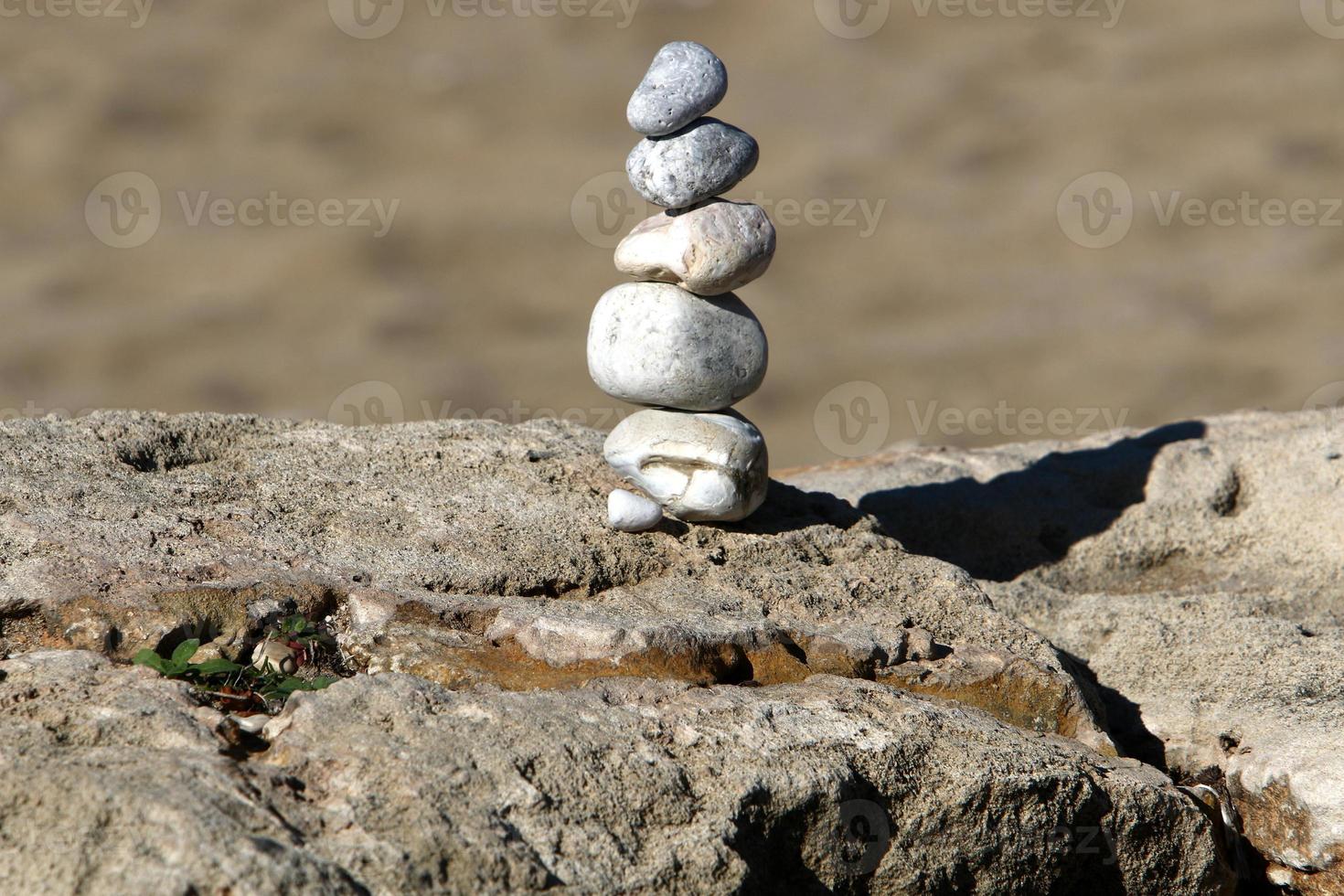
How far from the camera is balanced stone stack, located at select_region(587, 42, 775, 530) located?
3479 millimetres

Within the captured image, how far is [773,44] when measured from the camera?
10398mm

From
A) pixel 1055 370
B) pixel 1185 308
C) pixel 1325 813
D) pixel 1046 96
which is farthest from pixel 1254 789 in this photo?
pixel 1046 96

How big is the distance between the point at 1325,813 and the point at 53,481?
287cm

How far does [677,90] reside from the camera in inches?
135

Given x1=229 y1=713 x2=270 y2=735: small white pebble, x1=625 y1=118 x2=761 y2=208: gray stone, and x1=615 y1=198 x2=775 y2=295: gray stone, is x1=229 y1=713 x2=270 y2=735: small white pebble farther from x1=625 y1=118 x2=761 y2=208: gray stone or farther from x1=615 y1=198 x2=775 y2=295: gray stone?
x1=625 y1=118 x2=761 y2=208: gray stone

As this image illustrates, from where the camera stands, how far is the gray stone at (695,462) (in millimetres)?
3537

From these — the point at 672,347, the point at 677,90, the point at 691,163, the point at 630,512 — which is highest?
the point at 677,90

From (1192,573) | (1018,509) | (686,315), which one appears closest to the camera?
(686,315)

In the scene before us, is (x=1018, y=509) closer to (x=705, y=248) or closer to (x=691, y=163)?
(x=705, y=248)

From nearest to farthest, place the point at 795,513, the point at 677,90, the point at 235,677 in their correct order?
the point at 235,677
the point at 677,90
the point at 795,513

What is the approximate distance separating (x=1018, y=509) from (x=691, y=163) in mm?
1739

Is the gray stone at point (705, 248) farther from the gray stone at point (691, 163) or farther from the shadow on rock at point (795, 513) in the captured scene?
the shadow on rock at point (795, 513)

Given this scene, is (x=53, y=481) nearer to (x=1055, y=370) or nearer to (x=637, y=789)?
(x=637, y=789)

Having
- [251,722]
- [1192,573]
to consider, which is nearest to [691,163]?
[251,722]
